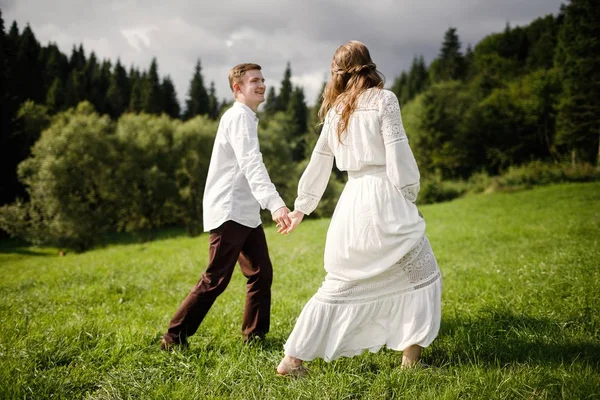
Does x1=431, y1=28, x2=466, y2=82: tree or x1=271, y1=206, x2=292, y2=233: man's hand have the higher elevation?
x1=431, y1=28, x2=466, y2=82: tree

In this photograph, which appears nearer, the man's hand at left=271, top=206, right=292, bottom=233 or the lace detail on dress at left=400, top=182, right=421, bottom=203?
the lace detail on dress at left=400, top=182, right=421, bottom=203

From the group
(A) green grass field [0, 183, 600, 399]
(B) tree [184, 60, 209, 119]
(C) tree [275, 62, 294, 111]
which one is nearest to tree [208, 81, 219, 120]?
(B) tree [184, 60, 209, 119]

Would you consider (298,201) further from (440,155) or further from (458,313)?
(440,155)

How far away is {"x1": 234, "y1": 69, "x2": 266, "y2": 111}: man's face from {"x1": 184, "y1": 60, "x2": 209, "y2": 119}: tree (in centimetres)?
7383

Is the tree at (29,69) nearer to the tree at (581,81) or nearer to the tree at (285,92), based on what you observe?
the tree at (285,92)

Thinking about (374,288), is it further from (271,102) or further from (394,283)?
(271,102)

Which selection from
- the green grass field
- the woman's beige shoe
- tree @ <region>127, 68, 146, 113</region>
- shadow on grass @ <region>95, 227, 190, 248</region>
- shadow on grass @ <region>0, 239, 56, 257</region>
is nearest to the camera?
the green grass field

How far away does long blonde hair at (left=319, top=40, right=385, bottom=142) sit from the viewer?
311 centimetres

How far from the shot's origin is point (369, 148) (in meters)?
3.07

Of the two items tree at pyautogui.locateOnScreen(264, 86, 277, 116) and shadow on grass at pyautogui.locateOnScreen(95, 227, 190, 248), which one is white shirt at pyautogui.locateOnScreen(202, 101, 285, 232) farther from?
tree at pyautogui.locateOnScreen(264, 86, 277, 116)

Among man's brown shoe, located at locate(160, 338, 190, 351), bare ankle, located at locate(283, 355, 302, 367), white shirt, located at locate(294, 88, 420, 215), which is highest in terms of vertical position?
white shirt, located at locate(294, 88, 420, 215)

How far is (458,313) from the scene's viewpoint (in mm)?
4602

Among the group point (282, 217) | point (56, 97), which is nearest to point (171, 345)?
point (282, 217)

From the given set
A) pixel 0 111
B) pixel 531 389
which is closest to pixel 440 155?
pixel 0 111
